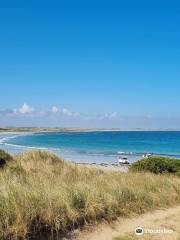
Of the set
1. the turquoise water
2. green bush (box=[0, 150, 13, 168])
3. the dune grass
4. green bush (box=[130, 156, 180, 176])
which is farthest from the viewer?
the turquoise water

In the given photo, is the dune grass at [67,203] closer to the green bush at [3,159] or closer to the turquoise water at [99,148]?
the green bush at [3,159]

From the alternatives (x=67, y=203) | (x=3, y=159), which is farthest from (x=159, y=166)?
(x=67, y=203)

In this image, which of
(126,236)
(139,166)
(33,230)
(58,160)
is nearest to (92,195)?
(126,236)

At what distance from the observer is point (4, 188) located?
7.86m

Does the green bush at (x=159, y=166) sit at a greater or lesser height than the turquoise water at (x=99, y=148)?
greater

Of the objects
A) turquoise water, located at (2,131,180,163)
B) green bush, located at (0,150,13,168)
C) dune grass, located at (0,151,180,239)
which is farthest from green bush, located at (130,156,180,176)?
turquoise water, located at (2,131,180,163)

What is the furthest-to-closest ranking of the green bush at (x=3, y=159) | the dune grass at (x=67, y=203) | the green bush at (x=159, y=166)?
the green bush at (x=3, y=159) → the green bush at (x=159, y=166) → the dune grass at (x=67, y=203)

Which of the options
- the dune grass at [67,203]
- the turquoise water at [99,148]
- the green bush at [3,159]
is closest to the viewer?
the dune grass at [67,203]

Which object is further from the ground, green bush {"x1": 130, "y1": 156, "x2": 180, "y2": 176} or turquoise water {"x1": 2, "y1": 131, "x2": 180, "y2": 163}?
green bush {"x1": 130, "y1": 156, "x2": 180, "y2": 176}

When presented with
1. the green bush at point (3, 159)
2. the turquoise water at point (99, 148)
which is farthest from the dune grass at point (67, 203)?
the turquoise water at point (99, 148)

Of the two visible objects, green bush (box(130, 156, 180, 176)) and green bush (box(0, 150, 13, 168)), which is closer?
green bush (box(130, 156, 180, 176))

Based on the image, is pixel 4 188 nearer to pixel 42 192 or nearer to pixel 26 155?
pixel 42 192

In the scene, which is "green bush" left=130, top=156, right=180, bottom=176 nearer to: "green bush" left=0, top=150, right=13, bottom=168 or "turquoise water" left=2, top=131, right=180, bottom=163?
"green bush" left=0, top=150, right=13, bottom=168

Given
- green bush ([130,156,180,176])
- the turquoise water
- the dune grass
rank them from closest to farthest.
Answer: the dune grass < green bush ([130,156,180,176]) < the turquoise water
